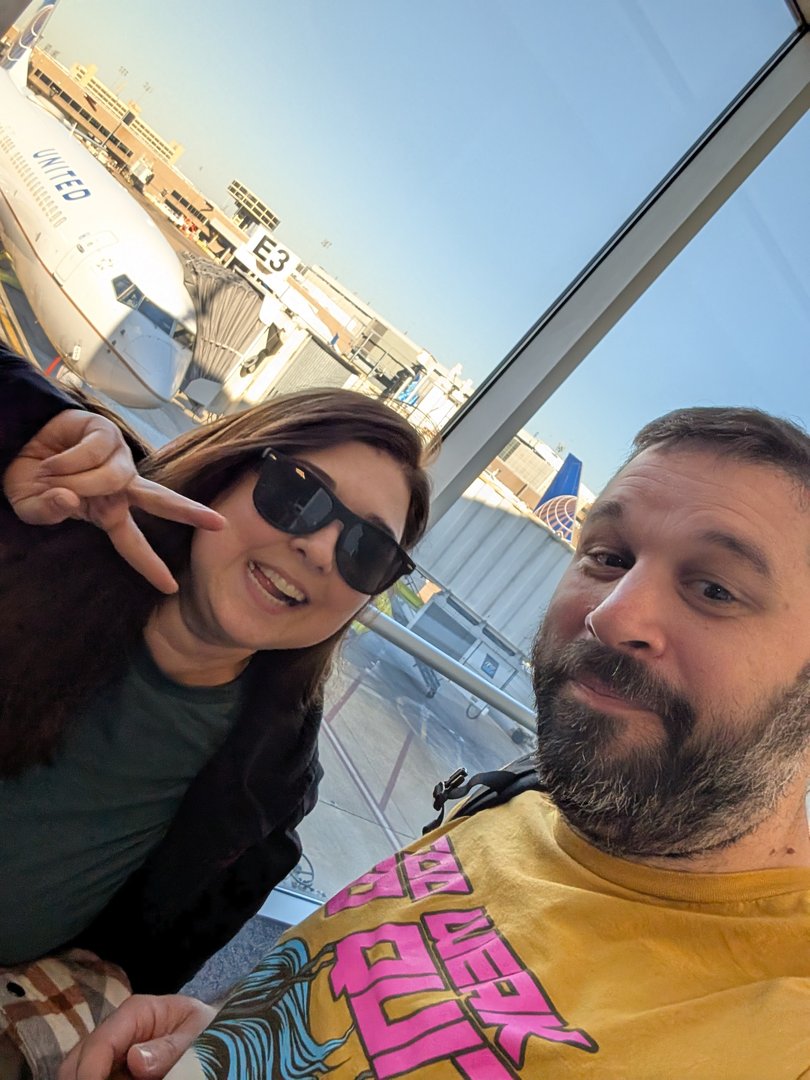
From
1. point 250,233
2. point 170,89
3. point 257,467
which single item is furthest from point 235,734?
point 170,89

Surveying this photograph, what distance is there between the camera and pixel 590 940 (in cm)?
73

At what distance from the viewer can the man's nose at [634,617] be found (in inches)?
30.9

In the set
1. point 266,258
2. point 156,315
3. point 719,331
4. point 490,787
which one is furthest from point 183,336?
point 490,787

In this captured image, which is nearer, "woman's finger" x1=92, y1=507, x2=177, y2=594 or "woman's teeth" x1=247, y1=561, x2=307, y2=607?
"woman's finger" x1=92, y1=507, x2=177, y2=594

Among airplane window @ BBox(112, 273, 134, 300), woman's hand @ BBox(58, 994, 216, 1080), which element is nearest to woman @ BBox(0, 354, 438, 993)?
woman's hand @ BBox(58, 994, 216, 1080)

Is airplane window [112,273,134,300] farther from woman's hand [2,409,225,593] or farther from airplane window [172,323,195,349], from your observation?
woman's hand [2,409,225,593]

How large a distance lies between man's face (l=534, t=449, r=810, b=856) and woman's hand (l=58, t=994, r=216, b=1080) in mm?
495

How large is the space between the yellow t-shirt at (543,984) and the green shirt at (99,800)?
0.27 meters

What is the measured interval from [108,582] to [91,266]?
156 centimetres

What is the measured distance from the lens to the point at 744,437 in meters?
0.90

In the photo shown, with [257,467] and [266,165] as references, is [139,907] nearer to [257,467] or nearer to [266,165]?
[257,467]

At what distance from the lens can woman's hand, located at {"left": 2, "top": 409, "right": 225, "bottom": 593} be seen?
32.4 inches

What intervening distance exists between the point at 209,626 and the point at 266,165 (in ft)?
4.35

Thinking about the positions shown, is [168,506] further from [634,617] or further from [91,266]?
[91,266]
